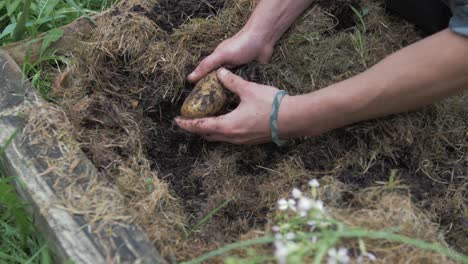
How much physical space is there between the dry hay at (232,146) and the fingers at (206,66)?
0.22 ft

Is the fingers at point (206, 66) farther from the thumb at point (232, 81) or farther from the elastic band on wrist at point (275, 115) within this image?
the elastic band on wrist at point (275, 115)

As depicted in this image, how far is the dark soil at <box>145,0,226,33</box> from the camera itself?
2471mm

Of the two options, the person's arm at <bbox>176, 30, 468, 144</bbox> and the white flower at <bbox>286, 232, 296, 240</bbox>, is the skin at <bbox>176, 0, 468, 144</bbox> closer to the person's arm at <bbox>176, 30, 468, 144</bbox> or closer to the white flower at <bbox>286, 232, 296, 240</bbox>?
the person's arm at <bbox>176, 30, 468, 144</bbox>

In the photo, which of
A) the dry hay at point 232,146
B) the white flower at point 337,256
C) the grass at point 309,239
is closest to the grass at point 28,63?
the dry hay at point 232,146

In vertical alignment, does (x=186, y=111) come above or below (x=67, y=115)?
below

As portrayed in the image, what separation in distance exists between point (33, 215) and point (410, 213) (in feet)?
4.09

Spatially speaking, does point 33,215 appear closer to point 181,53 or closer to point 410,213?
point 181,53

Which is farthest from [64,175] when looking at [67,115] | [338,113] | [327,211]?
[338,113]

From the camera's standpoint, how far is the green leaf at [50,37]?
243 centimetres

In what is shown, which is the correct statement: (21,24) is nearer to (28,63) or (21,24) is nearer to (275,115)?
(28,63)

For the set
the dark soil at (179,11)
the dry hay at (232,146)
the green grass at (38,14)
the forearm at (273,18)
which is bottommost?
the dry hay at (232,146)

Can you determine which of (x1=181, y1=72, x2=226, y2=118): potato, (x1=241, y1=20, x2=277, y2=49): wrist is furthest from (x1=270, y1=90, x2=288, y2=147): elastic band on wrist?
(x1=241, y1=20, x2=277, y2=49): wrist

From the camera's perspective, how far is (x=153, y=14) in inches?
97.0

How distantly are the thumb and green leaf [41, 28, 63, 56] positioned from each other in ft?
2.54
